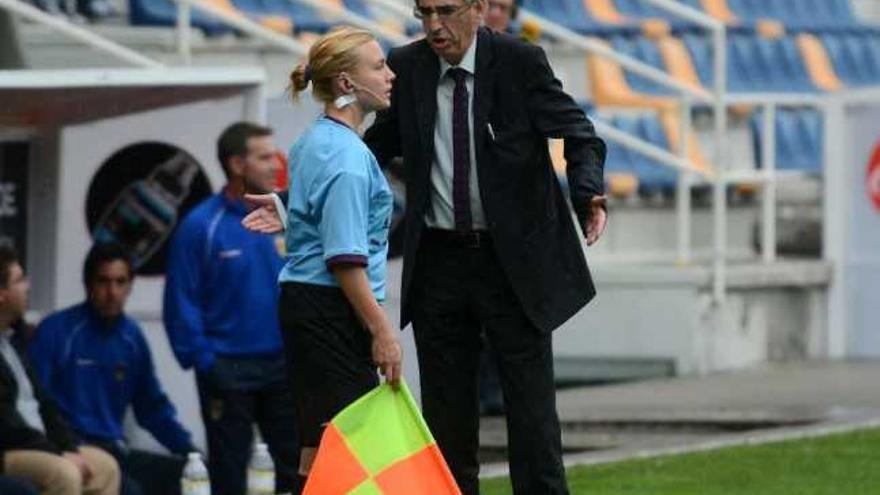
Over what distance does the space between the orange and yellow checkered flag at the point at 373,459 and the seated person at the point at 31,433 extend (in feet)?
8.59

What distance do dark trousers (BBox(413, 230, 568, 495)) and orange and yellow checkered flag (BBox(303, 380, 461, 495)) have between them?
2.77 feet

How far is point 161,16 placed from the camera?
1612cm

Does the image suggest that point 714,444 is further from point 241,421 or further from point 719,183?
point 719,183

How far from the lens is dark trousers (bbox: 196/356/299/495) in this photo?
444 inches

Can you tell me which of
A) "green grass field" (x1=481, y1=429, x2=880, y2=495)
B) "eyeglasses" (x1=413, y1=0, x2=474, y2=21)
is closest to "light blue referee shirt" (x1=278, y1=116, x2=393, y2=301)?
"eyeglasses" (x1=413, y1=0, x2=474, y2=21)

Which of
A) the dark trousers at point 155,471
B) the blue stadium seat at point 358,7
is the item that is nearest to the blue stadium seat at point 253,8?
the blue stadium seat at point 358,7

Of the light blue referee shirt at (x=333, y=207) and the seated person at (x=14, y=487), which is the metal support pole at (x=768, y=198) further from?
the light blue referee shirt at (x=333, y=207)

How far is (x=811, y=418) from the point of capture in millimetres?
13719

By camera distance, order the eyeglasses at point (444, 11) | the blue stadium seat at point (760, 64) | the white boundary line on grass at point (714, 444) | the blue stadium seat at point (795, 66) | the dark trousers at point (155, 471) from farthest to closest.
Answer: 1. the blue stadium seat at point (795, 66)
2. the blue stadium seat at point (760, 64)
3. the white boundary line on grass at point (714, 444)
4. the dark trousers at point (155, 471)
5. the eyeglasses at point (444, 11)

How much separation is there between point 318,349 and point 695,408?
6.34 metres

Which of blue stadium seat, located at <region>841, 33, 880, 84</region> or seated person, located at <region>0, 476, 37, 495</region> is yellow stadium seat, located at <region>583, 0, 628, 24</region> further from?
seated person, located at <region>0, 476, 37, 495</region>

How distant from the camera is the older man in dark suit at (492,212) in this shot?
8453 mm

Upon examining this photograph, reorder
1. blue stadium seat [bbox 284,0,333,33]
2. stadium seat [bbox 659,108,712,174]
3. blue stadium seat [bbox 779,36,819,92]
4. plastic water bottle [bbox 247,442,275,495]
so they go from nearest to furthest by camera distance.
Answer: plastic water bottle [bbox 247,442,275,495] → blue stadium seat [bbox 284,0,333,33] → stadium seat [bbox 659,108,712,174] → blue stadium seat [bbox 779,36,819,92]

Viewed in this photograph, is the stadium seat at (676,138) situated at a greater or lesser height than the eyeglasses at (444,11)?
lesser
